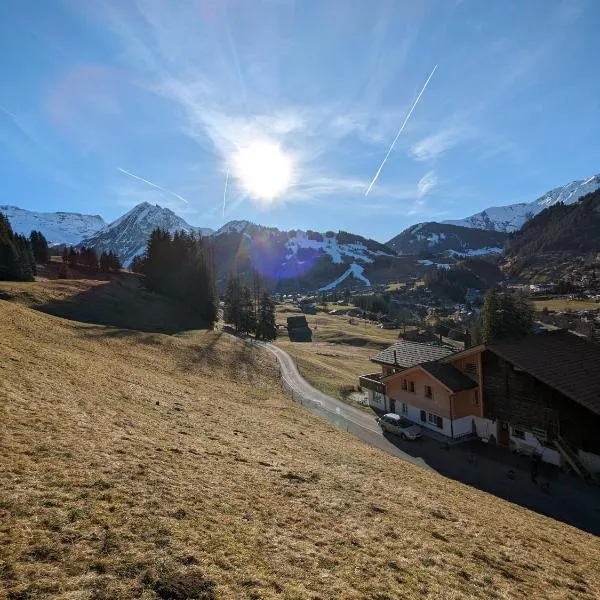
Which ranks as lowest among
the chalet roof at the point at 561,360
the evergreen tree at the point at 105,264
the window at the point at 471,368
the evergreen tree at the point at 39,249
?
the window at the point at 471,368

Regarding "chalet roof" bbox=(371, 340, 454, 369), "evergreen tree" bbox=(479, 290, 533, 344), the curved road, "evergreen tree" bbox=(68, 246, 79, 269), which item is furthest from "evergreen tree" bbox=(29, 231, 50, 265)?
"evergreen tree" bbox=(479, 290, 533, 344)

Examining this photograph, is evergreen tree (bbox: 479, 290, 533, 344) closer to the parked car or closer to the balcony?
the balcony

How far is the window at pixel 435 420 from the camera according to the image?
39.7 m

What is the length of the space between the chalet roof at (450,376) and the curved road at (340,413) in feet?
26.3

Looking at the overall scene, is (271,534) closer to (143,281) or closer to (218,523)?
(218,523)

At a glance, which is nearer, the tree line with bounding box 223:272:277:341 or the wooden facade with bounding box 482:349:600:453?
the wooden facade with bounding box 482:349:600:453

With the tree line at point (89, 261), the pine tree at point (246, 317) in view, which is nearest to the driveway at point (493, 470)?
the pine tree at point (246, 317)

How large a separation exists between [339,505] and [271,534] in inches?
178

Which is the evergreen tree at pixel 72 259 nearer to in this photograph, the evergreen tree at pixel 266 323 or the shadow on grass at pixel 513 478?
the evergreen tree at pixel 266 323

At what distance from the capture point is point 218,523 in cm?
1112

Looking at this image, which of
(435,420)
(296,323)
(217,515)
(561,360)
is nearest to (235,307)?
(296,323)

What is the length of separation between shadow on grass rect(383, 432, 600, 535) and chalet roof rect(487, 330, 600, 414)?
20.4 feet

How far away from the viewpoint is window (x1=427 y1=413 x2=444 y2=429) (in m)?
39.7

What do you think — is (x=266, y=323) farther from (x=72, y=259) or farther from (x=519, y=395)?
(x=519, y=395)
